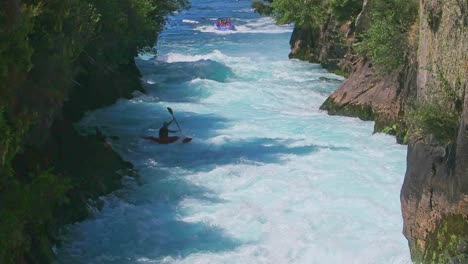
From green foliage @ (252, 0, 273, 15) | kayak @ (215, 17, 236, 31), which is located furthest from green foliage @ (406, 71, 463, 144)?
green foliage @ (252, 0, 273, 15)

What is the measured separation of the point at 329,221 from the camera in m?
12.6

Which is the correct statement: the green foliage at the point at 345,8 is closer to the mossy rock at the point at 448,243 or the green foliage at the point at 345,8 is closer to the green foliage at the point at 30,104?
the green foliage at the point at 30,104

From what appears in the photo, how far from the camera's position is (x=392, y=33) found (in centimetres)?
1803

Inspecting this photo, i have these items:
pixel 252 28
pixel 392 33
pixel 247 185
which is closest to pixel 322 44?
pixel 392 33

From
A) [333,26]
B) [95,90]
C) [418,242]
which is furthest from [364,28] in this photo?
[418,242]

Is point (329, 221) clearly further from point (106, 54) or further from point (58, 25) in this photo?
point (106, 54)

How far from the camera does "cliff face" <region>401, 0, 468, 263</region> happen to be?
880 cm

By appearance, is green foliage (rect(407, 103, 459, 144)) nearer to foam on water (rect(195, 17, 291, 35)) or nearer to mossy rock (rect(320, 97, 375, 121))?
mossy rock (rect(320, 97, 375, 121))

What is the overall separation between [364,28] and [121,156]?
972cm

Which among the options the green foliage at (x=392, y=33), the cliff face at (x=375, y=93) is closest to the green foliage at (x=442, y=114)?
the cliff face at (x=375, y=93)

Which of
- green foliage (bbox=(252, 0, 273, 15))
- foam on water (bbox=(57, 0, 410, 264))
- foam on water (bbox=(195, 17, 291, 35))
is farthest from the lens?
green foliage (bbox=(252, 0, 273, 15))

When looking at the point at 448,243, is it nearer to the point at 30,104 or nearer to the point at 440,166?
Answer: the point at 440,166

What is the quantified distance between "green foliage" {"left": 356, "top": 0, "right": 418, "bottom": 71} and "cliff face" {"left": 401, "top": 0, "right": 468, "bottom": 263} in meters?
7.39

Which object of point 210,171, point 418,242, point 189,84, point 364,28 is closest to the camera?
point 418,242
